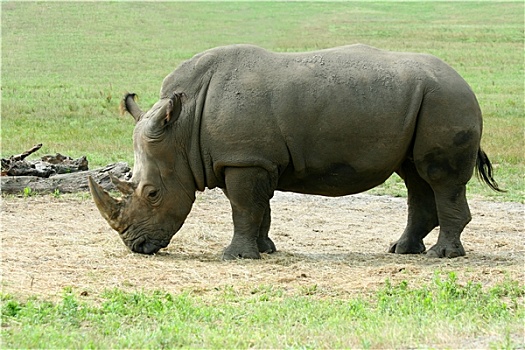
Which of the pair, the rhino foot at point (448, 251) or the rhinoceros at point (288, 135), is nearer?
the rhinoceros at point (288, 135)

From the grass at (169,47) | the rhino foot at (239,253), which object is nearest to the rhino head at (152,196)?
the rhino foot at (239,253)

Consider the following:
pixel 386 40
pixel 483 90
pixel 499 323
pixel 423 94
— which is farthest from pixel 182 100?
pixel 386 40

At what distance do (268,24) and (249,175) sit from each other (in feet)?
125

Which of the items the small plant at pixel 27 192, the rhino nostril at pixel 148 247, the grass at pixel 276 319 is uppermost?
the grass at pixel 276 319

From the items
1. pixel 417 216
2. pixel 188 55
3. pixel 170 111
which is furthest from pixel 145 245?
pixel 188 55

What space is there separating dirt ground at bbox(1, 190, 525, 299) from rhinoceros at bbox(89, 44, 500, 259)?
0.48 meters

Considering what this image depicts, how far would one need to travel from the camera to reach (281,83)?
31.9 feet

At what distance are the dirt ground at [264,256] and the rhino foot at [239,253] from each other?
0.13 m

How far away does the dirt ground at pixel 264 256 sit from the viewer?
8336mm

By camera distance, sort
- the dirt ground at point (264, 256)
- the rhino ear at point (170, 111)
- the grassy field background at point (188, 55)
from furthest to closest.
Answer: the rhino ear at point (170, 111), the dirt ground at point (264, 256), the grassy field background at point (188, 55)

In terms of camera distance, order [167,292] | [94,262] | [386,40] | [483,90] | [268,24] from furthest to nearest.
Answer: [268,24]
[386,40]
[483,90]
[94,262]
[167,292]

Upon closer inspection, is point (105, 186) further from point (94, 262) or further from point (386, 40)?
point (386, 40)

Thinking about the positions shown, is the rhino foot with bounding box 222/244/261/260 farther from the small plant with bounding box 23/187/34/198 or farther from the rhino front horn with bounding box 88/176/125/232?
the small plant with bounding box 23/187/34/198

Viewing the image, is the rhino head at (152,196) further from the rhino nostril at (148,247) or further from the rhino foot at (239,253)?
the rhino foot at (239,253)
